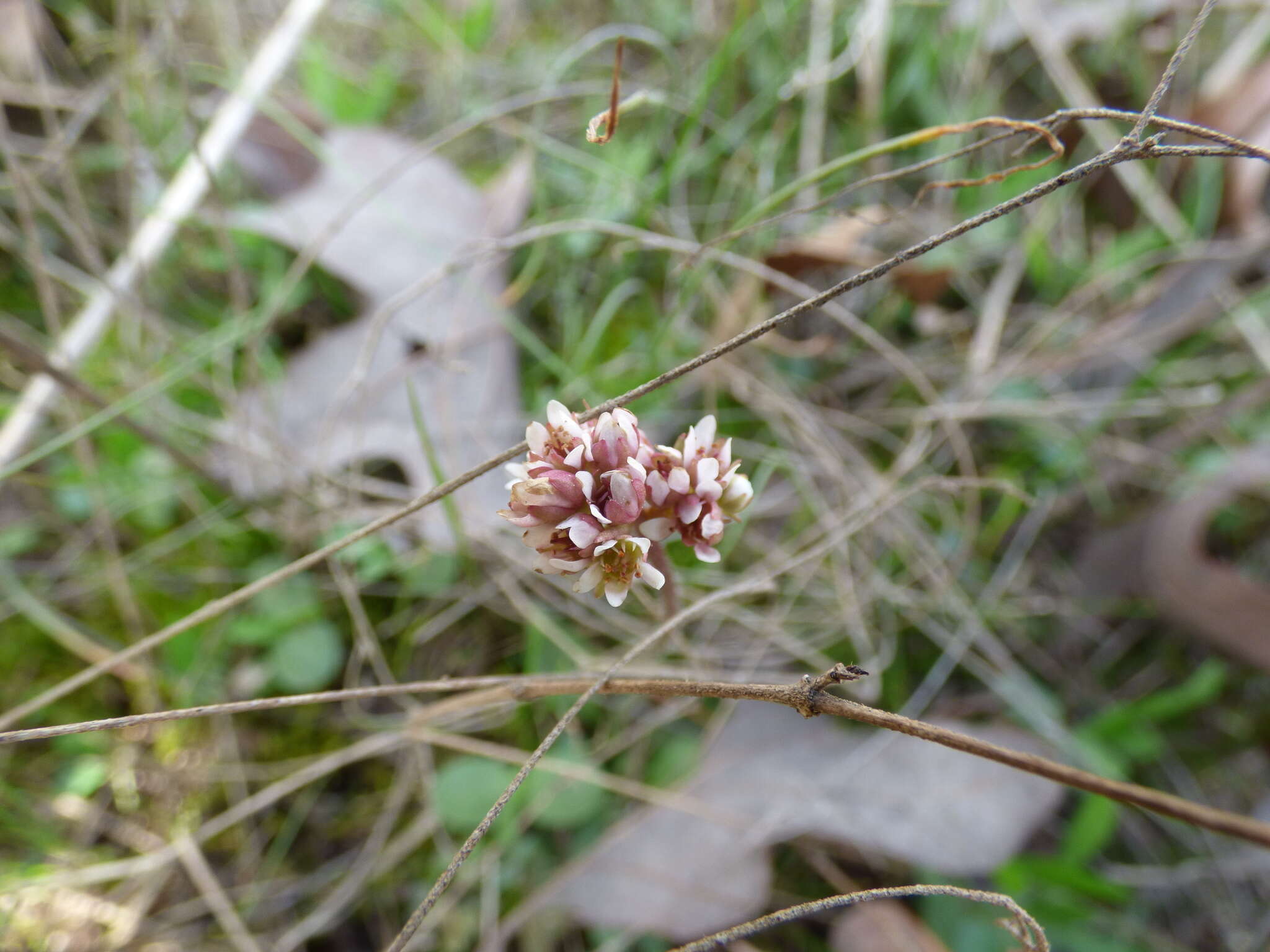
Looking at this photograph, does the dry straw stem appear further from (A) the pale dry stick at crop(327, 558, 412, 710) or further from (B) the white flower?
(A) the pale dry stick at crop(327, 558, 412, 710)

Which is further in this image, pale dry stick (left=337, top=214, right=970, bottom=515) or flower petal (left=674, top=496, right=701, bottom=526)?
pale dry stick (left=337, top=214, right=970, bottom=515)

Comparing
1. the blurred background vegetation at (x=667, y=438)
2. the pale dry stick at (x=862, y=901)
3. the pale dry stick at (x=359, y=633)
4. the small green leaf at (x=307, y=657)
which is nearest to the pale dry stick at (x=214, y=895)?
the blurred background vegetation at (x=667, y=438)

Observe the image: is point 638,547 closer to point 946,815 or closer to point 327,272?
point 946,815

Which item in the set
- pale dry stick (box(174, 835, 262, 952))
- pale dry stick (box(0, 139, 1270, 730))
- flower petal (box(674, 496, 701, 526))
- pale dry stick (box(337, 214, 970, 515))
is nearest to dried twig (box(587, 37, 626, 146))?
pale dry stick (box(337, 214, 970, 515))

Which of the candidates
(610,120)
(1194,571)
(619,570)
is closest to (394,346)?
(610,120)

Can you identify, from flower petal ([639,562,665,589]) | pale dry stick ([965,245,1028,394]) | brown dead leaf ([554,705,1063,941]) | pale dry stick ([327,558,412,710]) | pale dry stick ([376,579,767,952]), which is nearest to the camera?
pale dry stick ([376,579,767,952])

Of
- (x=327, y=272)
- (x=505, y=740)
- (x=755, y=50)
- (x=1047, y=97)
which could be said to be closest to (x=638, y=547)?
(x=505, y=740)
